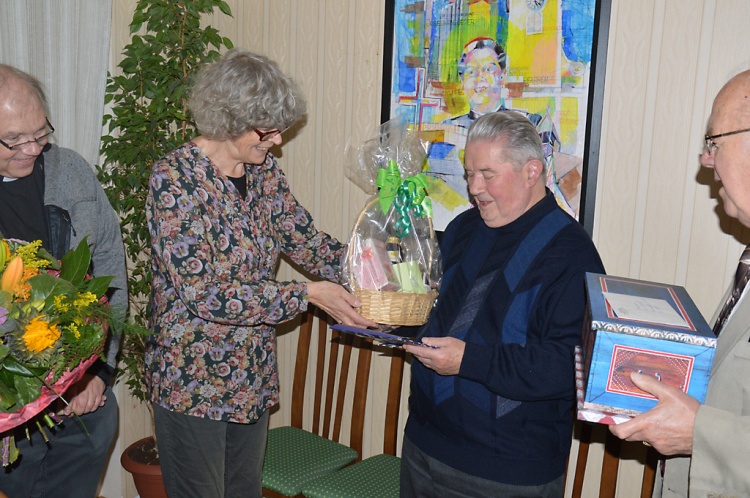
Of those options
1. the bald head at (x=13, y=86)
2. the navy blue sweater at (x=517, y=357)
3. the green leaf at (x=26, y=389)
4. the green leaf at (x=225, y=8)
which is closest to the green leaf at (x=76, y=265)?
the green leaf at (x=26, y=389)

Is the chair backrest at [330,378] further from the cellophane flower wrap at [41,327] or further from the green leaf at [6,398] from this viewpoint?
the green leaf at [6,398]

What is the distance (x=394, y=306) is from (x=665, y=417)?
2.42ft

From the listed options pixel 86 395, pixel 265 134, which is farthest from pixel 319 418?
pixel 265 134

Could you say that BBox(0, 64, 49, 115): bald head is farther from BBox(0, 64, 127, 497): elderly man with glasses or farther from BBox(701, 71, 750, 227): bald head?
BBox(701, 71, 750, 227): bald head

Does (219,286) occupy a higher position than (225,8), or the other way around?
(225,8)

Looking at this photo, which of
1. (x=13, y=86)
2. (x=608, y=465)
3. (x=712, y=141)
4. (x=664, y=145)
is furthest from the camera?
(x=608, y=465)

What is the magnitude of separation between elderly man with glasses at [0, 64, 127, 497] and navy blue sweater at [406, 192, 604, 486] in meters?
1.01

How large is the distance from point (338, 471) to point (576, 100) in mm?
1594

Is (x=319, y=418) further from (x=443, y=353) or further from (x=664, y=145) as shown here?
(x=664, y=145)

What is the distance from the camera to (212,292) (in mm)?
1938

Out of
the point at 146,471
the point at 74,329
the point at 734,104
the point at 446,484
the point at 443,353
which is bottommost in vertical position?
the point at 146,471

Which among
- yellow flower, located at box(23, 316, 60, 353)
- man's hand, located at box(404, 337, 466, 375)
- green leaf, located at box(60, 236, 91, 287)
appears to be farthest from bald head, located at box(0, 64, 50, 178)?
man's hand, located at box(404, 337, 466, 375)

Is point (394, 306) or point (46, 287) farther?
point (394, 306)

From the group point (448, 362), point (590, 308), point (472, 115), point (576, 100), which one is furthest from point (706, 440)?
point (472, 115)
